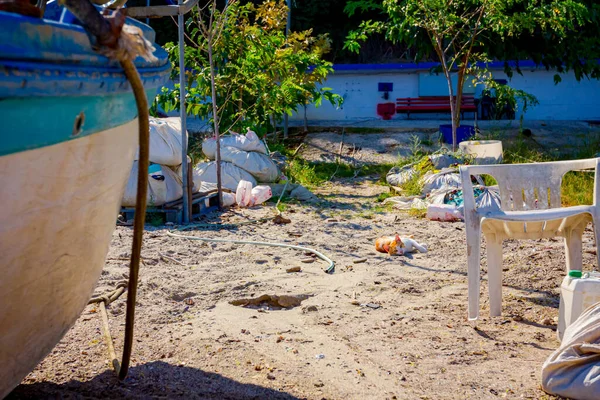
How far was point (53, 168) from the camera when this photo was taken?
203 cm

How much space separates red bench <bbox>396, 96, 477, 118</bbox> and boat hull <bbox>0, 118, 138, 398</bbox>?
1245 centimetres

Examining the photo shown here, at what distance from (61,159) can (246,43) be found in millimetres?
6898

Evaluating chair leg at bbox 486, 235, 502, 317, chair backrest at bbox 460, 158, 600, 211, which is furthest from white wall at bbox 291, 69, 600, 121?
chair leg at bbox 486, 235, 502, 317

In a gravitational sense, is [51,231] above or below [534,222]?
above

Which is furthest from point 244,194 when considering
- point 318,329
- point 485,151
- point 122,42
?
point 122,42

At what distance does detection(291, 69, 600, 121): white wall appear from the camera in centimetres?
1409

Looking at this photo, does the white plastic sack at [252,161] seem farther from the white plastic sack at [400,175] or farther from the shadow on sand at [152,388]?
the shadow on sand at [152,388]

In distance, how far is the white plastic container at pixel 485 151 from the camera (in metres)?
8.74

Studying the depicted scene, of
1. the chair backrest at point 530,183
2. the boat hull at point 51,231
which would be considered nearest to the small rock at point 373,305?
the chair backrest at point 530,183

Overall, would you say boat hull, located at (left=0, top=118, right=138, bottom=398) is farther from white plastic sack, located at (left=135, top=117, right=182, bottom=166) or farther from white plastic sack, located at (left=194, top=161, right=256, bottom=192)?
white plastic sack, located at (left=194, top=161, right=256, bottom=192)

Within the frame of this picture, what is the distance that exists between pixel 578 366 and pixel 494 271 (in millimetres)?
1141

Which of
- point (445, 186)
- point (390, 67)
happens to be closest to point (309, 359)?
point (445, 186)

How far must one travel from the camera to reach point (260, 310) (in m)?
4.18

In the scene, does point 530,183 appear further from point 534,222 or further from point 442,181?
point 442,181
